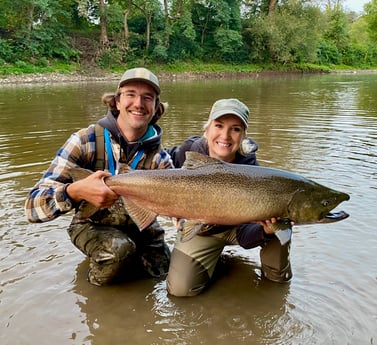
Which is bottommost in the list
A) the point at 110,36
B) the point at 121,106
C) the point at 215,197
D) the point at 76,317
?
the point at 76,317

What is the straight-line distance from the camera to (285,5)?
145 feet

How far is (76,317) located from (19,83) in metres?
26.0

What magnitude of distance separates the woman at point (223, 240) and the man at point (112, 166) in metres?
0.40

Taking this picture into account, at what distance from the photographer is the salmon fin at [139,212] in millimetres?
3062

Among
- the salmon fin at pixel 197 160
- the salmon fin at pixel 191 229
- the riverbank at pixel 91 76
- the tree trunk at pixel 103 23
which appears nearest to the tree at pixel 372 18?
the riverbank at pixel 91 76

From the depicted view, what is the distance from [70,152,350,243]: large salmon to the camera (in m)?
2.87

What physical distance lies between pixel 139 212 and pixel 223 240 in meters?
1.00

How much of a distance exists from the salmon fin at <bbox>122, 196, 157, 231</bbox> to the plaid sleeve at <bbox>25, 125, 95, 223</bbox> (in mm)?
458

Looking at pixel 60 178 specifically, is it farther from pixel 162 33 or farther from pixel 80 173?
pixel 162 33

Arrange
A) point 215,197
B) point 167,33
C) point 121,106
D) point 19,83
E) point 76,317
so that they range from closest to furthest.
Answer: point 215,197 < point 76,317 < point 121,106 < point 19,83 < point 167,33

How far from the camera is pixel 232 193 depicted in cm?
286

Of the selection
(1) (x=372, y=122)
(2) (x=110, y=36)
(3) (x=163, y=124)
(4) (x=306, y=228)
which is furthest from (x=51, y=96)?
(2) (x=110, y=36)

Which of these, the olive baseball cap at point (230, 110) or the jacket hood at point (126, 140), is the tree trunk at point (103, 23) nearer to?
the jacket hood at point (126, 140)

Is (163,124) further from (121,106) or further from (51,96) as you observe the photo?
(51,96)
